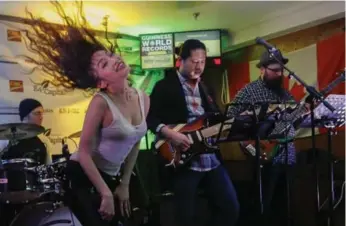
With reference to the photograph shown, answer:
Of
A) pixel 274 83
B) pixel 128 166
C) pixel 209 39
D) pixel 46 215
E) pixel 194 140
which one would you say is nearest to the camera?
pixel 128 166

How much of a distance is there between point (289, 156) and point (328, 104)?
0.77m

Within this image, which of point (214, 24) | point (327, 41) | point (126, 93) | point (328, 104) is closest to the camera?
point (126, 93)

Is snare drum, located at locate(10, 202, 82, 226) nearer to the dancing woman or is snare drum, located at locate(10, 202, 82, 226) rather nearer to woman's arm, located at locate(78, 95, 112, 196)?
the dancing woman

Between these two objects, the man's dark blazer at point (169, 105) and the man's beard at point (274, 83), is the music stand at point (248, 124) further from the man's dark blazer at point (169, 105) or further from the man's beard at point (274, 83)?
the man's beard at point (274, 83)

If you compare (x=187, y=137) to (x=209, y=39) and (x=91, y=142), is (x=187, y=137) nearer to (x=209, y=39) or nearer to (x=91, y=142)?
(x=91, y=142)

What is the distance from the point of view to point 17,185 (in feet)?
9.83

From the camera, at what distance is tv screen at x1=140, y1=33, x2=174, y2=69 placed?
18.7ft

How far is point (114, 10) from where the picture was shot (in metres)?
4.89

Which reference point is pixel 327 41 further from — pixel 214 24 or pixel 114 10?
pixel 114 10

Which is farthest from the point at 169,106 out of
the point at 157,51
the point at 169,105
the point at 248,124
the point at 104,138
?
the point at 157,51

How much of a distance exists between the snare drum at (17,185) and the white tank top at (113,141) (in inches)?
48.3

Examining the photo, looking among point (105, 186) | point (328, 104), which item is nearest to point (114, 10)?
point (328, 104)

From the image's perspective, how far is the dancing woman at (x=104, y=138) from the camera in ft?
6.05

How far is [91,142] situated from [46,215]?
60.1 inches
